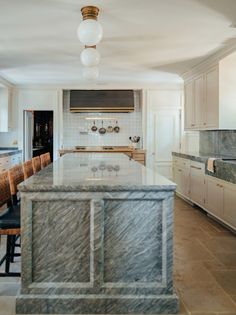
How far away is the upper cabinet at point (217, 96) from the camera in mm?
4906

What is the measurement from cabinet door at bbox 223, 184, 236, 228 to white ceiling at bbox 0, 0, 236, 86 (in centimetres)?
186

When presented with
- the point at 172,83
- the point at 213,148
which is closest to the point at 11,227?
the point at 213,148

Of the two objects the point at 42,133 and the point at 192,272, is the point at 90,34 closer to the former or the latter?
the point at 192,272

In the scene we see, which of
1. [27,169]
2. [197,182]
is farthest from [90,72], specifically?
[197,182]

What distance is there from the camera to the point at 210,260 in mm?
3238

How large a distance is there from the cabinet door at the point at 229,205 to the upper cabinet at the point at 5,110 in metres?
4.87

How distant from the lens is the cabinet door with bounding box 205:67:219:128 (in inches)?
198

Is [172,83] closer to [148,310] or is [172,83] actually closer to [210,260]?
[210,260]

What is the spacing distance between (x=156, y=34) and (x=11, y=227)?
283 cm

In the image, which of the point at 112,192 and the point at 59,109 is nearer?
the point at 112,192

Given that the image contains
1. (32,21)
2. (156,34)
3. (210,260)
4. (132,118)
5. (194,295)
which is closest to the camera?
(194,295)

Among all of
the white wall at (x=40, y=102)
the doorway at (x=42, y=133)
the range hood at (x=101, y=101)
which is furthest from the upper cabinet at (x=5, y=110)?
the doorway at (x=42, y=133)

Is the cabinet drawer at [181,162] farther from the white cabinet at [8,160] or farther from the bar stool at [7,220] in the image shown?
the bar stool at [7,220]

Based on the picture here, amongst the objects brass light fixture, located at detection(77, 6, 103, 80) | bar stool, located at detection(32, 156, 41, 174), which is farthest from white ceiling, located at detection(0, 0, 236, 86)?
bar stool, located at detection(32, 156, 41, 174)
